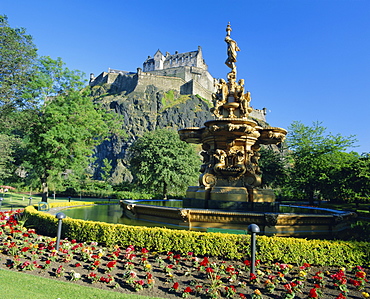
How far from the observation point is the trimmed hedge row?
707 centimetres

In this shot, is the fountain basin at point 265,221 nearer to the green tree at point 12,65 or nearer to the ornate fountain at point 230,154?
the ornate fountain at point 230,154

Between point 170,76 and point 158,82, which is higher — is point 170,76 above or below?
above

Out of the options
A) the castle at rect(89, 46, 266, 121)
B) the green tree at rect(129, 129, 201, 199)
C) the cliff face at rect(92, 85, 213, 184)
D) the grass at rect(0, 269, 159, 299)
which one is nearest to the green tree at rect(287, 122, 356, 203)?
the green tree at rect(129, 129, 201, 199)

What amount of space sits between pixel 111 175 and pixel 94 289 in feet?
263

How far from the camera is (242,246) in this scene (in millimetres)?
7281

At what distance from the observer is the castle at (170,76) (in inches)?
4091

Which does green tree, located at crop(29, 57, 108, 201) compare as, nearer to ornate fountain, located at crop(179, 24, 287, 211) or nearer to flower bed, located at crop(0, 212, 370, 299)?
ornate fountain, located at crop(179, 24, 287, 211)

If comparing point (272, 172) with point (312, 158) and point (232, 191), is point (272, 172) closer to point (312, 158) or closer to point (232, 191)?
point (312, 158)

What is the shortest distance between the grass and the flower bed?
1.03 ft

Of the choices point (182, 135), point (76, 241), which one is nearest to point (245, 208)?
point (182, 135)

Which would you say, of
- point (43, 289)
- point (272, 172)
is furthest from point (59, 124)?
point (272, 172)

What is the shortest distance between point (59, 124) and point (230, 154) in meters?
13.6

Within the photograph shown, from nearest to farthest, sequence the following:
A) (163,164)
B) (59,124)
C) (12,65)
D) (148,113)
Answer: (59,124), (12,65), (163,164), (148,113)

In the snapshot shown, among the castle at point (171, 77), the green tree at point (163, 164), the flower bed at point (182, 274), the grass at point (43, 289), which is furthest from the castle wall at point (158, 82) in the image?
the grass at point (43, 289)
